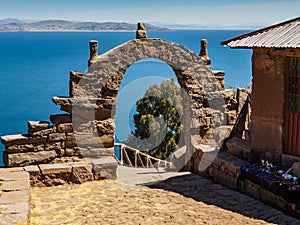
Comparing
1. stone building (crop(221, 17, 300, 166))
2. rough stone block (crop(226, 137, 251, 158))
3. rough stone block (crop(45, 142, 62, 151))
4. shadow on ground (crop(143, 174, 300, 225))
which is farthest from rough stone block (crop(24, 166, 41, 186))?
stone building (crop(221, 17, 300, 166))

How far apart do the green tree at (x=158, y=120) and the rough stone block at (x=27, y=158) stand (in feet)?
56.0

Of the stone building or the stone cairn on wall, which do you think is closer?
the stone building

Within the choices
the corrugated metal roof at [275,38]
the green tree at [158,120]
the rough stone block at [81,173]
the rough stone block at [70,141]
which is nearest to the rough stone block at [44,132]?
the rough stone block at [70,141]

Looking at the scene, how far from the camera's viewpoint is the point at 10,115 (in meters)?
54.7

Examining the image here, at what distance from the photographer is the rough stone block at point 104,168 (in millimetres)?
10516

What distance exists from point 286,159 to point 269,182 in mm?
917

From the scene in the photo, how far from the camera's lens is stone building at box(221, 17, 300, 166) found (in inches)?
358

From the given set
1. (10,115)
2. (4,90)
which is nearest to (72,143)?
(10,115)

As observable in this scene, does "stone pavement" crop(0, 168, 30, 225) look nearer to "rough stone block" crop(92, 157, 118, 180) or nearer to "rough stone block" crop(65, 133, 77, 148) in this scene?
"rough stone block" crop(65, 133, 77, 148)

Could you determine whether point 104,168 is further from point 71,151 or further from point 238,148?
point 238,148

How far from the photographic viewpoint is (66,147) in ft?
34.3

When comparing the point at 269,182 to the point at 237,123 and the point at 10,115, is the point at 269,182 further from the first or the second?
the point at 10,115

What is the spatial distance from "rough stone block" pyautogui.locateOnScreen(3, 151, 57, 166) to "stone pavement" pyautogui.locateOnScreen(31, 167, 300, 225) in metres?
0.71

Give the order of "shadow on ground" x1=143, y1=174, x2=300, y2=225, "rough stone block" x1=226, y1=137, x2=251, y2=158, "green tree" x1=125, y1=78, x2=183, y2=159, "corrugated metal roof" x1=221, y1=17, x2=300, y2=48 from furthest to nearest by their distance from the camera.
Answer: "green tree" x1=125, y1=78, x2=183, y2=159
"rough stone block" x1=226, y1=137, x2=251, y2=158
"corrugated metal roof" x1=221, y1=17, x2=300, y2=48
"shadow on ground" x1=143, y1=174, x2=300, y2=225
